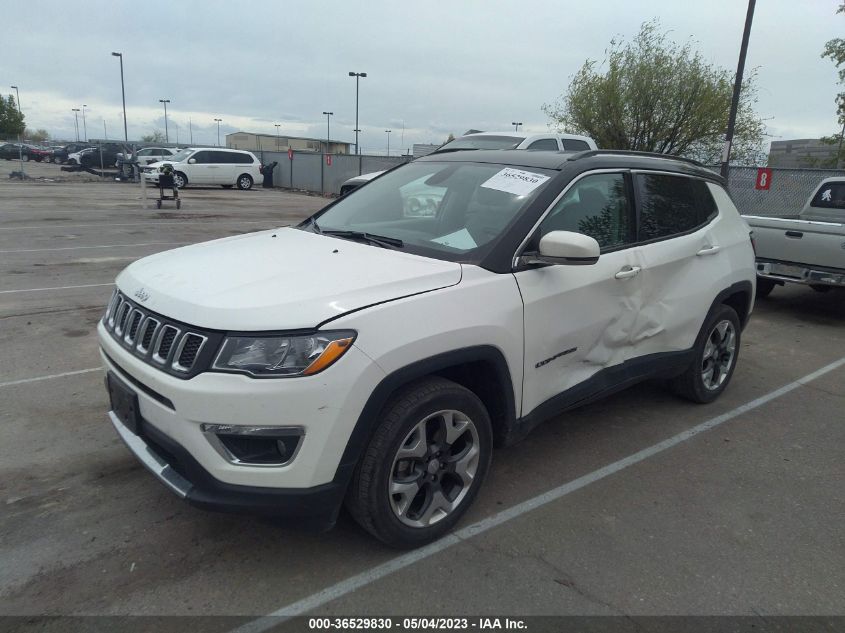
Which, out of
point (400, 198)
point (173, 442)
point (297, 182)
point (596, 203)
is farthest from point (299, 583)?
point (297, 182)

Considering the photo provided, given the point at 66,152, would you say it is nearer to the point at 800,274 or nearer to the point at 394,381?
the point at 800,274

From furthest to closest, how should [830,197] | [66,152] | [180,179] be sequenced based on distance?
1. [66,152]
2. [180,179]
3. [830,197]

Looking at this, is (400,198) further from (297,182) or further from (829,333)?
(297,182)

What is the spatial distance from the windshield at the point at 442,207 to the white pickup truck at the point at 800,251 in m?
5.27

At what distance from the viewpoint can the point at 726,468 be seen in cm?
379

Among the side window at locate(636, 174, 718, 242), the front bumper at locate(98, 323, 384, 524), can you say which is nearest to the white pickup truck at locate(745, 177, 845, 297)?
the side window at locate(636, 174, 718, 242)

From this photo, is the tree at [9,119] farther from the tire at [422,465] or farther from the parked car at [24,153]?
the tire at [422,465]

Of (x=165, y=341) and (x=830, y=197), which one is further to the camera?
(x=830, y=197)

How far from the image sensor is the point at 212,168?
26922 millimetres

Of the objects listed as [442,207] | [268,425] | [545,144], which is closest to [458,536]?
[268,425]

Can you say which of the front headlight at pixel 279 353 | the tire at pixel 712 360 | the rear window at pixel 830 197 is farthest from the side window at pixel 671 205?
the rear window at pixel 830 197

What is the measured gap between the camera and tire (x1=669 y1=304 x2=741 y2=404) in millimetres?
4504

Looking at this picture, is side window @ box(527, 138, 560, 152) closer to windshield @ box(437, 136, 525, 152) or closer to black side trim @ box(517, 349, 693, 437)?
windshield @ box(437, 136, 525, 152)

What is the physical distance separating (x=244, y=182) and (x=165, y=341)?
89.3 feet
